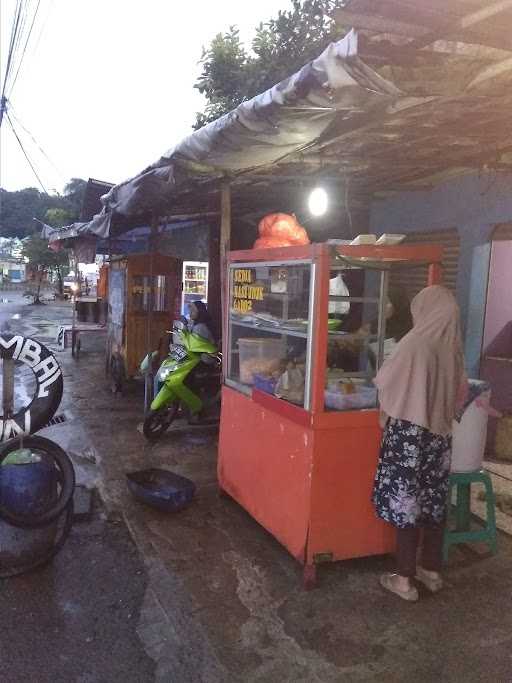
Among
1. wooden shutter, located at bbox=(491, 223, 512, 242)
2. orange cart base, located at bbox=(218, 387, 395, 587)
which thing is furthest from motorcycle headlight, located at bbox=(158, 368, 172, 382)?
wooden shutter, located at bbox=(491, 223, 512, 242)

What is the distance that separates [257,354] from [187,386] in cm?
256

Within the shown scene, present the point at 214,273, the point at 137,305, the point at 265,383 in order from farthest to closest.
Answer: the point at 214,273, the point at 137,305, the point at 265,383

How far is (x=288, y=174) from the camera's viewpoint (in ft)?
18.9

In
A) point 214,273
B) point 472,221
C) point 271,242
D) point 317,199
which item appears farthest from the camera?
point 214,273

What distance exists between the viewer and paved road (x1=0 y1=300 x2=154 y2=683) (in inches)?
116

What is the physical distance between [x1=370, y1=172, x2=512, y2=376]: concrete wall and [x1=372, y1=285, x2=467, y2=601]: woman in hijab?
10.3 feet

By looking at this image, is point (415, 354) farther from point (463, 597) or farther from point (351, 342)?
point (463, 597)

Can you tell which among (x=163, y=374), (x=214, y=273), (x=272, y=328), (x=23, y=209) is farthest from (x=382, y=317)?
(x=23, y=209)

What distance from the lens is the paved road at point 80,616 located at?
2.96 meters

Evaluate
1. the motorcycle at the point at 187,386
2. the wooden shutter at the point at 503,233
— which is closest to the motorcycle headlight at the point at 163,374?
the motorcycle at the point at 187,386

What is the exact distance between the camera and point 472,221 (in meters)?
6.42

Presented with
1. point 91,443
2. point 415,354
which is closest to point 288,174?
point 415,354

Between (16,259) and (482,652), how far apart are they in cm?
7597

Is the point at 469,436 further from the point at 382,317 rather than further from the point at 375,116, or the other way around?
the point at 375,116
